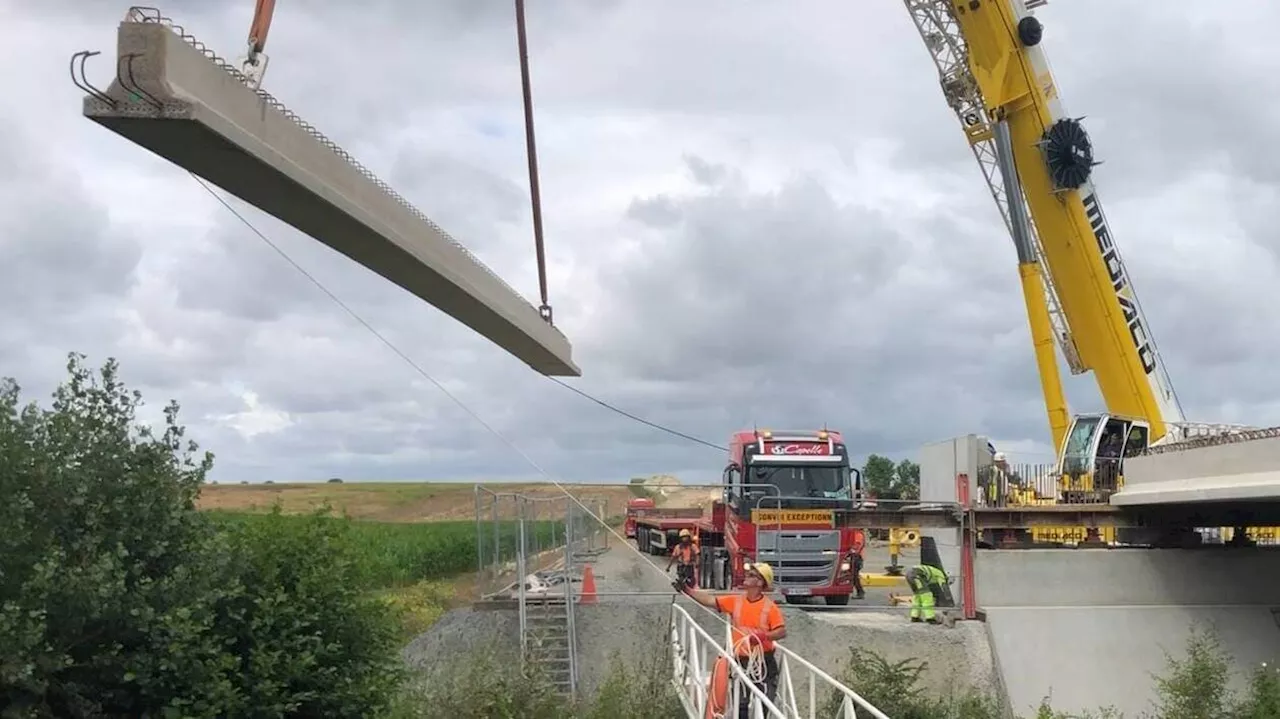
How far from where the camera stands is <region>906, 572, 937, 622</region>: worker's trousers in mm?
19453

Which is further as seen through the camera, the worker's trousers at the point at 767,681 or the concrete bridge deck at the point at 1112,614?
the concrete bridge deck at the point at 1112,614

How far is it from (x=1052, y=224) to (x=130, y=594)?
19.8m

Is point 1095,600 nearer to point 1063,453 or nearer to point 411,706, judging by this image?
point 1063,453

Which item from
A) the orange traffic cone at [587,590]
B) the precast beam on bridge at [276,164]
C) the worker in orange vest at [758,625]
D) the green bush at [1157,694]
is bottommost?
the green bush at [1157,694]

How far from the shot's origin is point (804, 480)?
2145 centimetres

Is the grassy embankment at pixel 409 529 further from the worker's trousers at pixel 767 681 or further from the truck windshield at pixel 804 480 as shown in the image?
the worker's trousers at pixel 767 681

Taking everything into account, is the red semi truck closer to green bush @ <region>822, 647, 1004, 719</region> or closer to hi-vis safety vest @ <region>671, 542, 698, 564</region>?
hi-vis safety vest @ <region>671, 542, 698, 564</region>

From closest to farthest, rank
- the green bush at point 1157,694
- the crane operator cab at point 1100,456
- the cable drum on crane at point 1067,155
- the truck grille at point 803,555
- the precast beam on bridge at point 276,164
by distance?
1. the precast beam on bridge at point 276,164
2. the green bush at point 1157,694
3. the truck grille at point 803,555
4. the crane operator cab at point 1100,456
5. the cable drum on crane at point 1067,155

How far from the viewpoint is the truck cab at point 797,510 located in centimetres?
2086

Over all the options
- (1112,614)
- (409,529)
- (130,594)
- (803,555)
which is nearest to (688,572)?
(803,555)

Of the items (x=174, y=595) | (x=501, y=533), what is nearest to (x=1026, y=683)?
(x=501, y=533)

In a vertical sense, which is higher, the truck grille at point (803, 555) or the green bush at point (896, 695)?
the truck grille at point (803, 555)

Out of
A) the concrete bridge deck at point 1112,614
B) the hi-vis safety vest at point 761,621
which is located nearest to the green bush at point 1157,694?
the concrete bridge deck at point 1112,614

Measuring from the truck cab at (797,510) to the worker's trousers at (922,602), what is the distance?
1.70 meters
